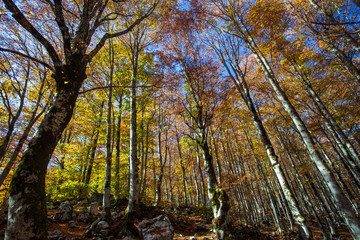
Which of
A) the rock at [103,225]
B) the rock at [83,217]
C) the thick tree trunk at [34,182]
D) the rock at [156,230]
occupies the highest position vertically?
the thick tree trunk at [34,182]

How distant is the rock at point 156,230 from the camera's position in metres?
4.70

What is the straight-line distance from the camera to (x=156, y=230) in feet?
16.1

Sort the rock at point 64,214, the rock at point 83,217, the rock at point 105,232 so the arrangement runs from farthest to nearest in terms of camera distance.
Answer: the rock at point 83,217 → the rock at point 64,214 → the rock at point 105,232

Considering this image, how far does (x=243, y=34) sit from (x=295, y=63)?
18.8 ft

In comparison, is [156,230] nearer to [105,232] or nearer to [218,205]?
[105,232]

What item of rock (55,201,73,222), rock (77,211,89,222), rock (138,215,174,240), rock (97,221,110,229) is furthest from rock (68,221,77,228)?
rock (138,215,174,240)

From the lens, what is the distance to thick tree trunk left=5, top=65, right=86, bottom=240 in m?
1.69

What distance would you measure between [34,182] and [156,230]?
427 cm

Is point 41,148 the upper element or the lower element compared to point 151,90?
lower

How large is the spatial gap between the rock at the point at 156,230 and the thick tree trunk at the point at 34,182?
3.66 metres

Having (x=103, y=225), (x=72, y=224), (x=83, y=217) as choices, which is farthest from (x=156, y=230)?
(x=83, y=217)

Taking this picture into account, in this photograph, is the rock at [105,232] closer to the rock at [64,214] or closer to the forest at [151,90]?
the forest at [151,90]

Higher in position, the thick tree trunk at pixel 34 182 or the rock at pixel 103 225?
the thick tree trunk at pixel 34 182

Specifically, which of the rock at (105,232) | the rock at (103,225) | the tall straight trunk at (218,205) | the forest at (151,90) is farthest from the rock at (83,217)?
the tall straight trunk at (218,205)
